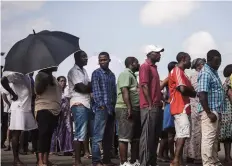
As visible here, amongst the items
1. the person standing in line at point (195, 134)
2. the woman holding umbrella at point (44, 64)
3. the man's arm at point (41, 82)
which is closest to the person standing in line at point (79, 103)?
the woman holding umbrella at point (44, 64)

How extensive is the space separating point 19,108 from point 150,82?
7.01 ft

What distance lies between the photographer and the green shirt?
21.4 feet

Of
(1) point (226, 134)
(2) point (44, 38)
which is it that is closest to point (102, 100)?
(2) point (44, 38)

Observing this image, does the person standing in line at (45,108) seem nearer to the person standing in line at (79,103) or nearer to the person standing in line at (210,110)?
the person standing in line at (79,103)

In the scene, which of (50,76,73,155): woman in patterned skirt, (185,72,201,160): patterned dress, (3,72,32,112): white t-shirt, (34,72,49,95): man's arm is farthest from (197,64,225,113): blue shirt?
(50,76,73,155): woman in patterned skirt

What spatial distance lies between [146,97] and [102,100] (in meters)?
0.81

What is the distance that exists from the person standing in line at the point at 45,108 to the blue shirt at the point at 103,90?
2.01 ft

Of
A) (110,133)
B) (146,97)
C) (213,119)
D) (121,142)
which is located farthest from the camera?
(110,133)

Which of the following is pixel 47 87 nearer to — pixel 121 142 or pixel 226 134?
pixel 121 142

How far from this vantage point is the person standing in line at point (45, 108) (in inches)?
245

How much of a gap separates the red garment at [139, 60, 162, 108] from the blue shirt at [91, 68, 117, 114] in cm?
60

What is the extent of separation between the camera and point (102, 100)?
21.6ft

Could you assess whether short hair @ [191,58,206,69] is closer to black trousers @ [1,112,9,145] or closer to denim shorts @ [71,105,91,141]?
denim shorts @ [71,105,91,141]

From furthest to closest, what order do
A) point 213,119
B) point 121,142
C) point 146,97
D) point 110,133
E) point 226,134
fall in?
point 226,134
point 110,133
point 121,142
point 146,97
point 213,119
